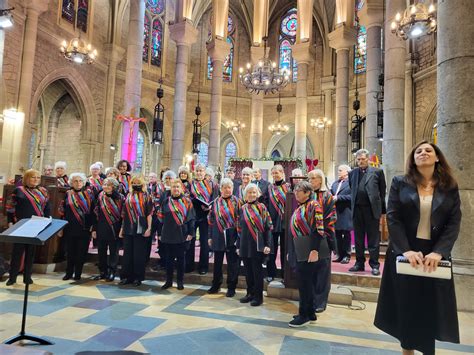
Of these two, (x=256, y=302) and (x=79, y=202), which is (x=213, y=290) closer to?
(x=256, y=302)

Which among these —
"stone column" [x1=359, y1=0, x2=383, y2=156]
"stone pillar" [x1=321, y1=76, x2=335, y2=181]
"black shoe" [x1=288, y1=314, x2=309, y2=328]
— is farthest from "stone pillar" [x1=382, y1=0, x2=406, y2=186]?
"stone pillar" [x1=321, y1=76, x2=335, y2=181]

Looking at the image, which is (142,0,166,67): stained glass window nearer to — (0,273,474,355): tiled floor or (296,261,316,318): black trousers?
(0,273,474,355): tiled floor

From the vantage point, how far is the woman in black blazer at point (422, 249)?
229 centimetres

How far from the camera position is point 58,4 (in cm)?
1571

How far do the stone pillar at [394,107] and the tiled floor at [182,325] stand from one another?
19.0 ft

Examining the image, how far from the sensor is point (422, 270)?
2211mm

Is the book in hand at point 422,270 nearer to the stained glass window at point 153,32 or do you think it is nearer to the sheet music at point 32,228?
the sheet music at point 32,228

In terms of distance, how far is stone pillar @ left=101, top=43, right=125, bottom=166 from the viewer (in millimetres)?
18125

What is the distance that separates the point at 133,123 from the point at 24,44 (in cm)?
596

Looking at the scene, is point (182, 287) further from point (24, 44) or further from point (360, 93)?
point (360, 93)

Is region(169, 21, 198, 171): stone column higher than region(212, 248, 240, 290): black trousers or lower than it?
higher

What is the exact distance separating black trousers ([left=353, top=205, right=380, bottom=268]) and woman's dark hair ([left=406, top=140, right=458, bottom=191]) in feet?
9.21

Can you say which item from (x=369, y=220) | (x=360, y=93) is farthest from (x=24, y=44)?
(x=360, y=93)

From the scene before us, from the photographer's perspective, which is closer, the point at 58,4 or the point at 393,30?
the point at 393,30
